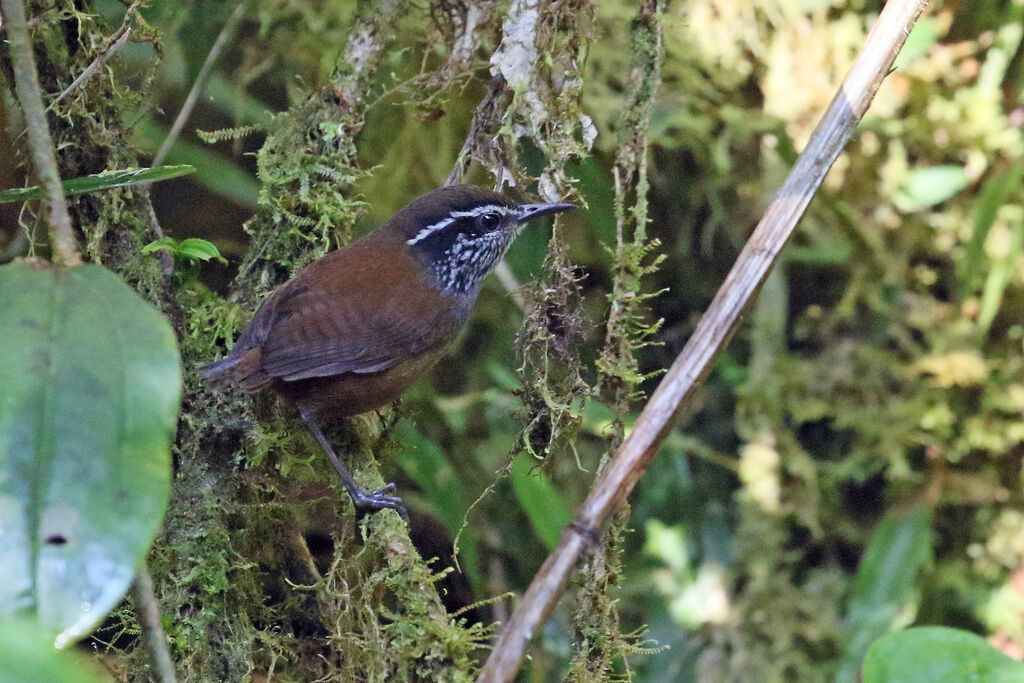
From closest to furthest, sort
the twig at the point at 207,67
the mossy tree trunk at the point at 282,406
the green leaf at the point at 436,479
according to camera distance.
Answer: the mossy tree trunk at the point at 282,406 → the green leaf at the point at 436,479 → the twig at the point at 207,67

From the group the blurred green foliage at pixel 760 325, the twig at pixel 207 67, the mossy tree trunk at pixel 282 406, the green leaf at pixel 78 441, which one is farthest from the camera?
the blurred green foliage at pixel 760 325

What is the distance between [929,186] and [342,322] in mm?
2579

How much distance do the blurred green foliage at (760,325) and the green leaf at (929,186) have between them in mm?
10

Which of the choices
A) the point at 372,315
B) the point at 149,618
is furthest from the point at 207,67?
the point at 149,618

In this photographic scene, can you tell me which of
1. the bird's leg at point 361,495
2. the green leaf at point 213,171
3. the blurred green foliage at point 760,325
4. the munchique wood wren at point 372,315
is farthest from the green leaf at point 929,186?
the green leaf at point 213,171

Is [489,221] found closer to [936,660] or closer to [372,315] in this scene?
[372,315]

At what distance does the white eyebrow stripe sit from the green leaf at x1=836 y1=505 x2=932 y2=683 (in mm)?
2057

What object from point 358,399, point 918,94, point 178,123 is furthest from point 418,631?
point 918,94

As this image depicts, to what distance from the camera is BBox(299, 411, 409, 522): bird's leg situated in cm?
255

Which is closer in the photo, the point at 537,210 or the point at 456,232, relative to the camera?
the point at 537,210

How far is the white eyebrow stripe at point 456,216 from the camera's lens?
2.99 metres

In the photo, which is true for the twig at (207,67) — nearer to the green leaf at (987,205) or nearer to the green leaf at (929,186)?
the green leaf at (929,186)

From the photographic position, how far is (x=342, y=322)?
276 centimetres

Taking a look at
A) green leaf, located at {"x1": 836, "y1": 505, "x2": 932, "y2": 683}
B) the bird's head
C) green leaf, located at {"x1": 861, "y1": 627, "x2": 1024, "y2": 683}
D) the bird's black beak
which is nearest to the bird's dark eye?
the bird's head
